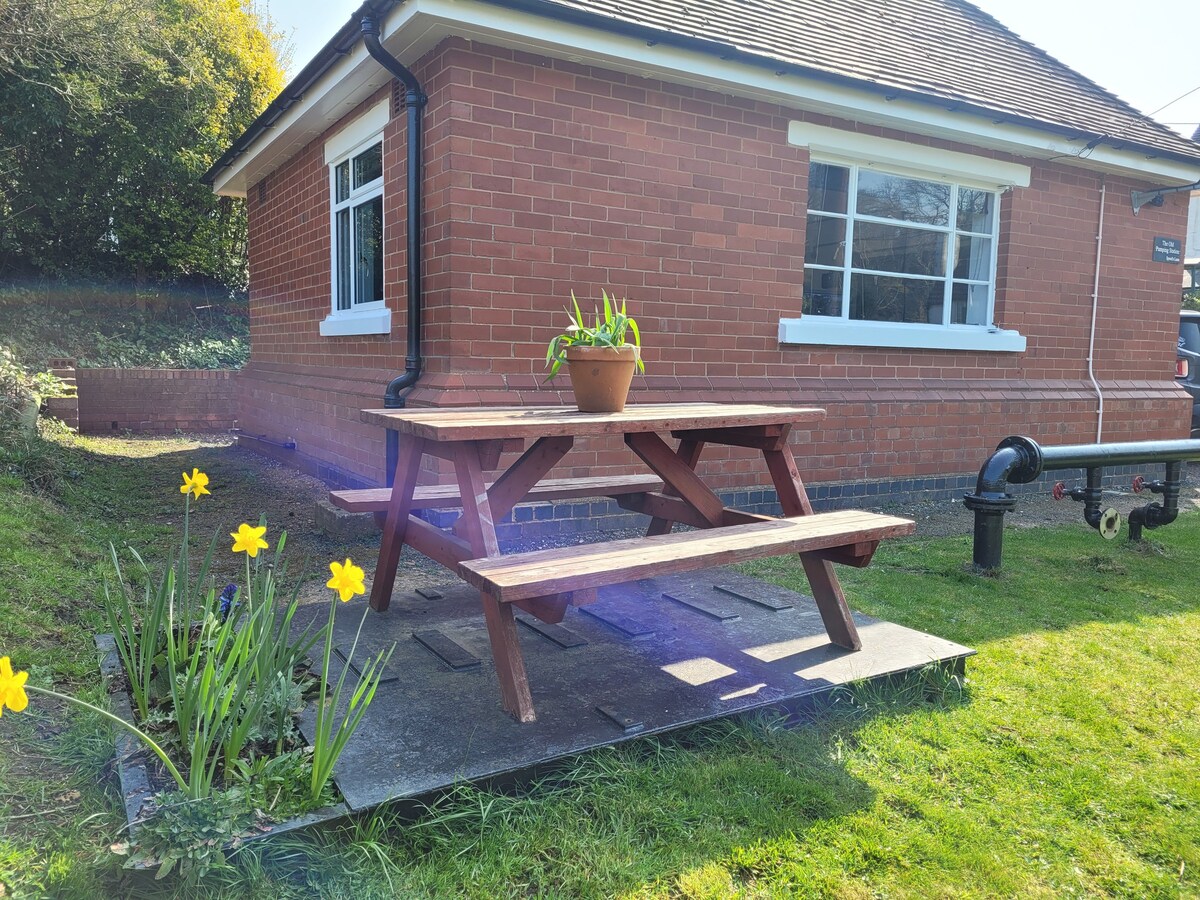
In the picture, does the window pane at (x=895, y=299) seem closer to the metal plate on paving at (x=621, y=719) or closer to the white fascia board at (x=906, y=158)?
the white fascia board at (x=906, y=158)

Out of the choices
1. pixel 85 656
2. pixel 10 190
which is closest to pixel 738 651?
pixel 85 656

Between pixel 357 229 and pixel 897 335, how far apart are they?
185 inches

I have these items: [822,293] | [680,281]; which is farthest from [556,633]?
[822,293]

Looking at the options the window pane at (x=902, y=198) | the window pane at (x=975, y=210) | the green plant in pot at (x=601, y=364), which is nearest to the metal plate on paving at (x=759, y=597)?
the green plant in pot at (x=601, y=364)

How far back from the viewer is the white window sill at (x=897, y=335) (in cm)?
671

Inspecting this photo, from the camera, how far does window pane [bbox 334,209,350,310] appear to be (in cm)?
752

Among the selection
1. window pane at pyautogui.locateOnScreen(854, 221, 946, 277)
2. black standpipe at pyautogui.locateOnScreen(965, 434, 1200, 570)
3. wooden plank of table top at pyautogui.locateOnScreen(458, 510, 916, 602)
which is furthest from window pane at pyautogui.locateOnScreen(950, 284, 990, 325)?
wooden plank of table top at pyautogui.locateOnScreen(458, 510, 916, 602)

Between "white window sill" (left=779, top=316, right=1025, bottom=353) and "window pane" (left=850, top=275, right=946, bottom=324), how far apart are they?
13 centimetres

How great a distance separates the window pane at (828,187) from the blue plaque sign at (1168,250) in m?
4.09

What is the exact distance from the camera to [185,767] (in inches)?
88.5

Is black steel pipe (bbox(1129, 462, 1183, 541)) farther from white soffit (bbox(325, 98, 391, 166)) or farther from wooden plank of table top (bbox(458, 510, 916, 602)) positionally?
white soffit (bbox(325, 98, 391, 166))

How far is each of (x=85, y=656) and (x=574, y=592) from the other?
2.03 meters

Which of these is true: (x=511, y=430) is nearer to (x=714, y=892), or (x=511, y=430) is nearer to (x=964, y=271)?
(x=714, y=892)

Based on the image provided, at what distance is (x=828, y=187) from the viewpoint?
6.90m
